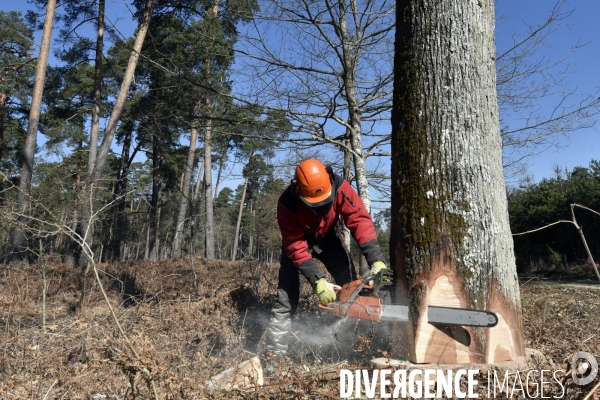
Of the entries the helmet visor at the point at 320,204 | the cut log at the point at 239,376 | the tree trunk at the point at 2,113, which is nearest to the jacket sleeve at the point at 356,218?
the helmet visor at the point at 320,204

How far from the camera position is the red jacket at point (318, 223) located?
3.84 m

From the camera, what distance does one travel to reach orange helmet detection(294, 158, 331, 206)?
12.0 ft

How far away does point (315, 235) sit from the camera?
418cm

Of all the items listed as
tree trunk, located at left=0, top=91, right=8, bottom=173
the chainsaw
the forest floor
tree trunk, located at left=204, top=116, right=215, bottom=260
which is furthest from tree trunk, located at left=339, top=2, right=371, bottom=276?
tree trunk, located at left=0, top=91, right=8, bottom=173

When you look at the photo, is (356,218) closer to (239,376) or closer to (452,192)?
(452,192)

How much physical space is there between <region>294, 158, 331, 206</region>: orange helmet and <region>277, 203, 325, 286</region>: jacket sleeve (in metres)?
0.32

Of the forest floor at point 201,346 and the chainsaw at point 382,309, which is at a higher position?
the chainsaw at point 382,309

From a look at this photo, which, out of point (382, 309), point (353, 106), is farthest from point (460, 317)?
point (353, 106)

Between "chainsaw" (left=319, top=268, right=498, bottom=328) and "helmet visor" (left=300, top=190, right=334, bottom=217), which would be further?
"helmet visor" (left=300, top=190, right=334, bottom=217)

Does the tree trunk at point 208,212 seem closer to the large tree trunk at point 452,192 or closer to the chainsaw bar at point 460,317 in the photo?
the large tree trunk at point 452,192

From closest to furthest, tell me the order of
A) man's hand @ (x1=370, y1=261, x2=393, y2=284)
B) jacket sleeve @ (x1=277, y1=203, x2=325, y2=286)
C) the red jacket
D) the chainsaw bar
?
the chainsaw bar → man's hand @ (x1=370, y1=261, x2=393, y2=284) → the red jacket → jacket sleeve @ (x1=277, y1=203, x2=325, y2=286)

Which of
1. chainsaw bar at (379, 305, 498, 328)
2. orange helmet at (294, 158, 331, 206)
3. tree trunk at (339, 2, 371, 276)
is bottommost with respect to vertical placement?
chainsaw bar at (379, 305, 498, 328)

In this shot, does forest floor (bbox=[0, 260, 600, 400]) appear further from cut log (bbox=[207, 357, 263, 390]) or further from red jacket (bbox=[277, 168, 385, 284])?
red jacket (bbox=[277, 168, 385, 284])

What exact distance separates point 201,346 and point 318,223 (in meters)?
1.63
